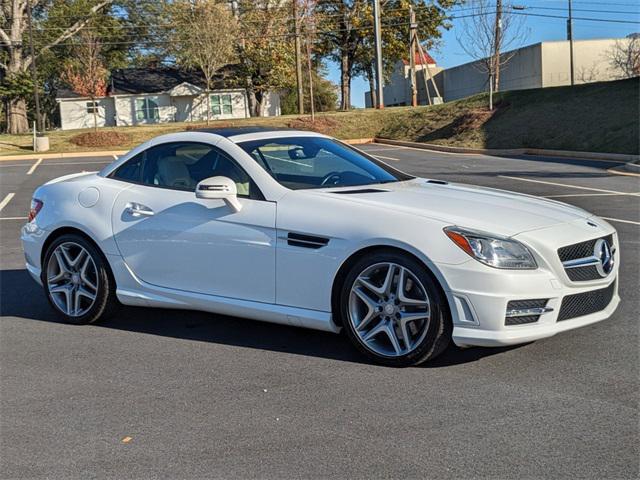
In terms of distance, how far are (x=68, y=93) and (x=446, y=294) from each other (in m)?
56.3

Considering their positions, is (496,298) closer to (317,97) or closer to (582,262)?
(582,262)

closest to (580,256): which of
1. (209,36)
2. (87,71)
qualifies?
(209,36)

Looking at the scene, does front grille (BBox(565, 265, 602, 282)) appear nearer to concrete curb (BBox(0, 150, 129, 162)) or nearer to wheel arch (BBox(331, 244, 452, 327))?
wheel arch (BBox(331, 244, 452, 327))

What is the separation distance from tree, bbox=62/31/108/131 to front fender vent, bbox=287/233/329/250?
44.8 meters

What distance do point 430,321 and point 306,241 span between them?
0.96 meters

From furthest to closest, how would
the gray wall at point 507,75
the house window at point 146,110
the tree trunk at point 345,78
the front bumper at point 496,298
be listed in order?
1. the house window at point 146,110
2. the tree trunk at point 345,78
3. the gray wall at point 507,75
4. the front bumper at point 496,298

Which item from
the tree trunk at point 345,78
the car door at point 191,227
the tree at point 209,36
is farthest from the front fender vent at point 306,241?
the tree trunk at point 345,78

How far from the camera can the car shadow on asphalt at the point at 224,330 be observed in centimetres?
503

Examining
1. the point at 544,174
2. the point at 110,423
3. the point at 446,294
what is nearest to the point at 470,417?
the point at 446,294

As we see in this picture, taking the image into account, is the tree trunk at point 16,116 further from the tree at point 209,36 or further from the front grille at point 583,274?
the front grille at point 583,274

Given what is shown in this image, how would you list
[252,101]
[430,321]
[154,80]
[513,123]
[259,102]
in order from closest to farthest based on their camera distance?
[430,321] → [513,123] → [252,101] → [259,102] → [154,80]

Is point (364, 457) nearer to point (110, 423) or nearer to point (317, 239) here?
point (110, 423)

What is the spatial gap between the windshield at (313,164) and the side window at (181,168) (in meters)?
0.19

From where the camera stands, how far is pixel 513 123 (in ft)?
104
